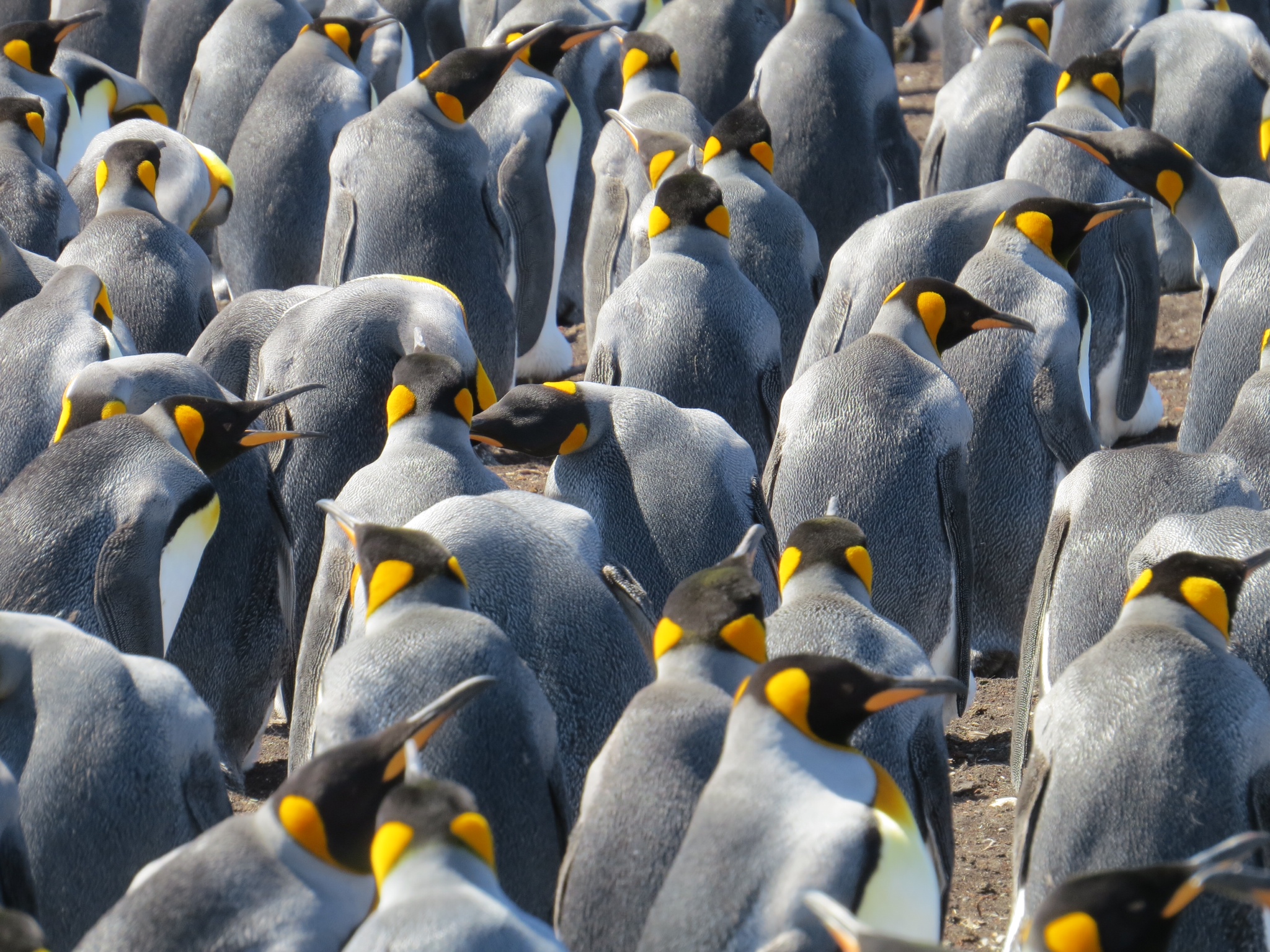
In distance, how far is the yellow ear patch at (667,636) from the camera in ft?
8.52

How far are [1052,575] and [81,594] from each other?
1920 millimetres

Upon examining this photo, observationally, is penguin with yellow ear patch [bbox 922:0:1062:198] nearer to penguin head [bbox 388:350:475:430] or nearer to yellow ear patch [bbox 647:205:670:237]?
yellow ear patch [bbox 647:205:670:237]

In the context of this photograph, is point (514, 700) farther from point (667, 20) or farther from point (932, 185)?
point (667, 20)

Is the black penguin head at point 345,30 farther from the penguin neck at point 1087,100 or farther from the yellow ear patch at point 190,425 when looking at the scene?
the yellow ear patch at point 190,425

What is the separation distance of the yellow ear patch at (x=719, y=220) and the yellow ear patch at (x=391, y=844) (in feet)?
8.65

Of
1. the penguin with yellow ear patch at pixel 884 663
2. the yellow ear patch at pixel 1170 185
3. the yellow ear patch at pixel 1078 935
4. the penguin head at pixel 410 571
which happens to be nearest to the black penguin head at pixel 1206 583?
the penguin with yellow ear patch at pixel 884 663

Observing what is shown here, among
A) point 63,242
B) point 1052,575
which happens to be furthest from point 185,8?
point 1052,575

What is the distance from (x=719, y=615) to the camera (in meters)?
2.55

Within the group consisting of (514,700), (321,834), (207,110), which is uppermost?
(321,834)

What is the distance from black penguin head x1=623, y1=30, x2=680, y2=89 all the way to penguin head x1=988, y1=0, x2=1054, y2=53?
1.21 m

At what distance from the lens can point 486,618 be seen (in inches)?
106

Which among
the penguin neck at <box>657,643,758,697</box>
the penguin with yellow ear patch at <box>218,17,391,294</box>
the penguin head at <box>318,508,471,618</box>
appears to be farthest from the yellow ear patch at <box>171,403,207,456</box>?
the penguin with yellow ear patch at <box>218,17,391,294</box>

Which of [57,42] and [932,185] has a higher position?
[57,42]

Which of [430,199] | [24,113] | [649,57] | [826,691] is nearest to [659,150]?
[430,199]
